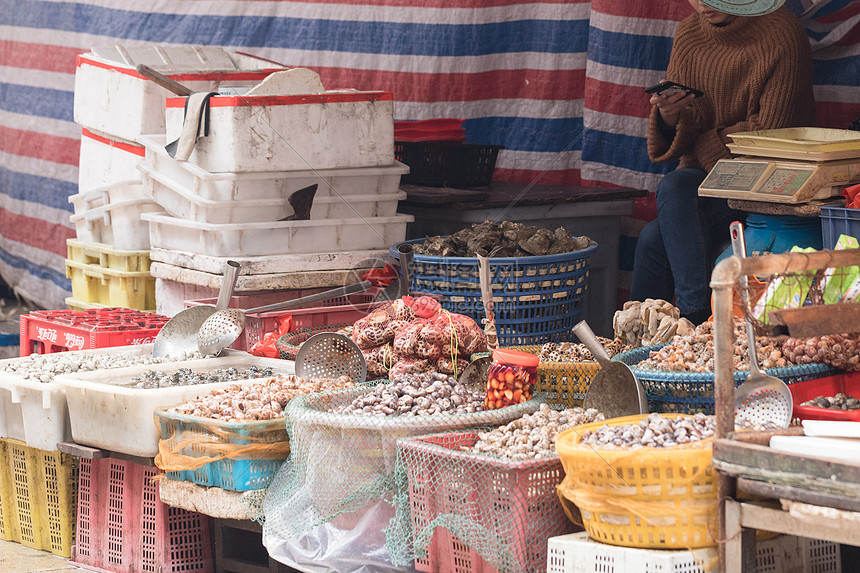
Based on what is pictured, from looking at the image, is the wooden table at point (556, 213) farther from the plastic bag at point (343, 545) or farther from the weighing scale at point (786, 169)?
the plastic bag at point (343, 545)

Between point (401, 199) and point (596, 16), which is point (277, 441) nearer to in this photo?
point (401, 199)

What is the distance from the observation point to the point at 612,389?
3.72 m

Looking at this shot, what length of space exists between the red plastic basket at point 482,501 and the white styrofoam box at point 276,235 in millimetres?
1953

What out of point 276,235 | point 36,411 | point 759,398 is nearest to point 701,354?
point 759,398

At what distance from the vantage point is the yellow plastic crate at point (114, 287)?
5945mm

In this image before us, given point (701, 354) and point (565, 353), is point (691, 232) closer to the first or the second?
point (565, 353)

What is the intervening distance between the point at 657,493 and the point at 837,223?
1601mm

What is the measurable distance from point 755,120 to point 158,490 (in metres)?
2.84

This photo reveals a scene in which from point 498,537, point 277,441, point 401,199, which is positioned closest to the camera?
point 498,537

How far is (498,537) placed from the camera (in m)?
3.26

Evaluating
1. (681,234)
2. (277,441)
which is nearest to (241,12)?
(681,234)

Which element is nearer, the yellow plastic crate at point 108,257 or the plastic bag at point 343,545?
the plastic bag at point 343,545

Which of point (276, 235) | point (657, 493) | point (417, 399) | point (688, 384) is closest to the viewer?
point (657, 493)

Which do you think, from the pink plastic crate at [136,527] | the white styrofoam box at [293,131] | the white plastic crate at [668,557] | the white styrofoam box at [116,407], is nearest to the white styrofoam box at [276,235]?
the white styrofoam box at [293,131]
